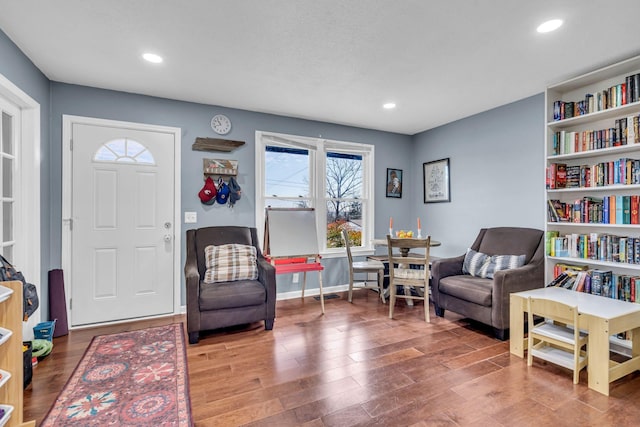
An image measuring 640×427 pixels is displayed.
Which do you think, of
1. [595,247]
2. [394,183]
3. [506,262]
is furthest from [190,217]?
[595,247]

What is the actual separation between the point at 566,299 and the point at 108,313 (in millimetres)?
4082

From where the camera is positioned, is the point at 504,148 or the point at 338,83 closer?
the point at 338,83

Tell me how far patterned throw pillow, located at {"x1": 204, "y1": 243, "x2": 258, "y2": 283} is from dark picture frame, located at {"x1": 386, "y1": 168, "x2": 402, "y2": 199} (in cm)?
247

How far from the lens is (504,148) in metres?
3.76

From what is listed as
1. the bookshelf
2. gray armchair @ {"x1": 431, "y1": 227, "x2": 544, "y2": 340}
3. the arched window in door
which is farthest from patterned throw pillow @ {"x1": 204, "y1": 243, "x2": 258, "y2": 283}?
the bookshelf

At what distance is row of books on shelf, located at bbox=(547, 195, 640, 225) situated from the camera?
264cm

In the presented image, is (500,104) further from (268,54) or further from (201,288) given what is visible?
(201,288)

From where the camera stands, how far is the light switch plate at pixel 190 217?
358cm

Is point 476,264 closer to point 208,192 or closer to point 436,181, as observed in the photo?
Result: point 436,181

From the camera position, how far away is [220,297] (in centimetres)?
284

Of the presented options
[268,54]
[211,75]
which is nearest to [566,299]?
[268,54]

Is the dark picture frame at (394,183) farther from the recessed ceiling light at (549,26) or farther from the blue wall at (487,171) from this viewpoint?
the recessed ceiling light at (549,26)

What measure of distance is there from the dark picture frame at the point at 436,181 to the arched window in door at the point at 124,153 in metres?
3.68

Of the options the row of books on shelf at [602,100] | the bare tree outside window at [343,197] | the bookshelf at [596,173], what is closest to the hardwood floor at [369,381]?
the bookshelf at [596,173]
